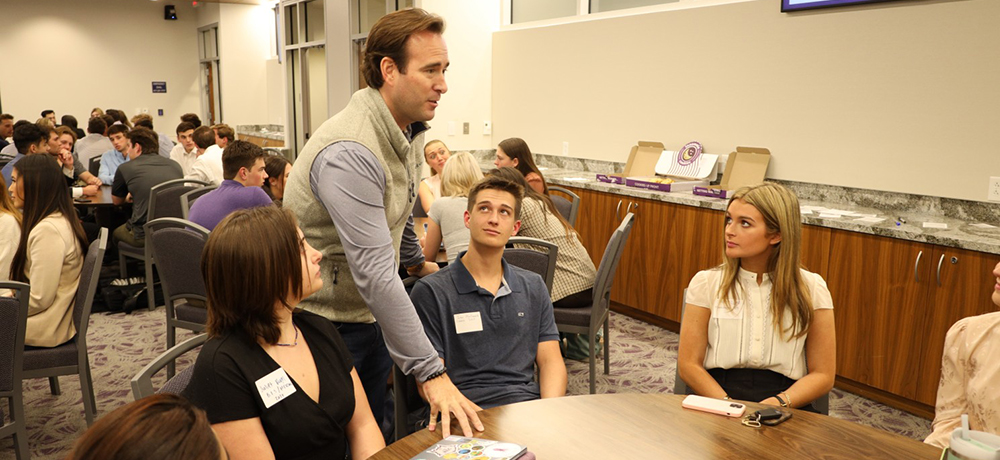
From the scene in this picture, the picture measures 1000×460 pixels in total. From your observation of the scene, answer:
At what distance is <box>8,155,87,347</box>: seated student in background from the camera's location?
2.89 metres

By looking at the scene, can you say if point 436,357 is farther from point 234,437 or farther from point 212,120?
point 212,120

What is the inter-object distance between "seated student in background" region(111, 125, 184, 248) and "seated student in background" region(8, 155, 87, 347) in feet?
6.81

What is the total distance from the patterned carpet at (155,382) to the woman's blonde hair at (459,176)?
123 centimetres

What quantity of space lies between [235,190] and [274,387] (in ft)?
8.65

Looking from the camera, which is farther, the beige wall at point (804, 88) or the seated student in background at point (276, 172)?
the seated student in background at point (276, 172)

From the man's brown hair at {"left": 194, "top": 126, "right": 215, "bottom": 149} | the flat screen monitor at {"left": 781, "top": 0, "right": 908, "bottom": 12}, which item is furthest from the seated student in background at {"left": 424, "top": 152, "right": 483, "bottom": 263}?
the man's brown hair at {"left": 194, "top": 126, "right": 215, "bottom": 149}

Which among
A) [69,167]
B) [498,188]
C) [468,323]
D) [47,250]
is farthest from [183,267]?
[69,167]

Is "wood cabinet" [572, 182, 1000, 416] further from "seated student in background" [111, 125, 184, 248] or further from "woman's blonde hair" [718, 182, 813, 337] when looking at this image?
"seated student in background" [111, 125, 184, 248]

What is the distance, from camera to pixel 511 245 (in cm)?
357

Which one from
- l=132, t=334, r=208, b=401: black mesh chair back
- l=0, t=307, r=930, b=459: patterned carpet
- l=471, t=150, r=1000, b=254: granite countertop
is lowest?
l=0, t=307, r=930, b=459: patterned carpet

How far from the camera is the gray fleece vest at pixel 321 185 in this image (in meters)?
1.73

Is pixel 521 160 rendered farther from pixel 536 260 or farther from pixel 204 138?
pixel 204 138

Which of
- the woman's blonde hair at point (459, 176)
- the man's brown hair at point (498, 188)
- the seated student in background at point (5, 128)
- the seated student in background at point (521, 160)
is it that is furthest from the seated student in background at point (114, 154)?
the man's brown hair at point (498, 188)

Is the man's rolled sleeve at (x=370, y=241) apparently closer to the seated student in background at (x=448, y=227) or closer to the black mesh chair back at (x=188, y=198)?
the seated student in background at (x=448, y=227)
